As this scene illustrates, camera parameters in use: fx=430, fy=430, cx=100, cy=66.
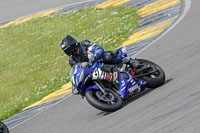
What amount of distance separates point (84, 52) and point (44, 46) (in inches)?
Result: 368

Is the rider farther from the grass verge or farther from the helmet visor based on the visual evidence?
the grass verge

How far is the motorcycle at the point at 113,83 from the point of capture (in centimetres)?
771

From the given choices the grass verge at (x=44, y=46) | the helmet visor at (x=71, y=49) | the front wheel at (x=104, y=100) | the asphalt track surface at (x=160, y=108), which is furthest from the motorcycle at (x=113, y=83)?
the grass verge at (x=44, y=46)

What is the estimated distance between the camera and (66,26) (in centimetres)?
1852

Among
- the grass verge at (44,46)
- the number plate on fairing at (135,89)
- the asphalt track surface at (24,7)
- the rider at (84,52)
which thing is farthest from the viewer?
the asphalt track surface at (24,7)

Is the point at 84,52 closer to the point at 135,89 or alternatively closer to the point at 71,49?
the point at 71,49

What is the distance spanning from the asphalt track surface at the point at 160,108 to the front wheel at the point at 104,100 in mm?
147

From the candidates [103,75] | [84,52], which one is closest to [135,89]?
[103,75]

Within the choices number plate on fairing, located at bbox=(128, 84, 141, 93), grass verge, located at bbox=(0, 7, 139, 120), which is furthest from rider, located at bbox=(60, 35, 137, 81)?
grass verge, located at bbox=(0, 7, 139, 120)

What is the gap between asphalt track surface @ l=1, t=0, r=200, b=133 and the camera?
20.3 feet

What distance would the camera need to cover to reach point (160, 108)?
691cm

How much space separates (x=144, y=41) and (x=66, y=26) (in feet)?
21.8

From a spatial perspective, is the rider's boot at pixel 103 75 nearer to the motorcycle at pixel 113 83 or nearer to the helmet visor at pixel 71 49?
the motorcycle at pixel 113 83

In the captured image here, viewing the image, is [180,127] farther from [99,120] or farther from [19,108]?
[19,108]
